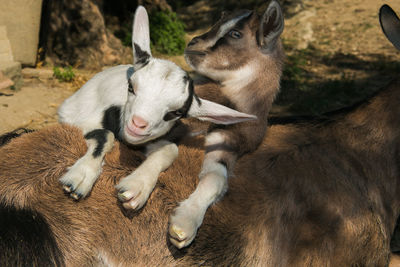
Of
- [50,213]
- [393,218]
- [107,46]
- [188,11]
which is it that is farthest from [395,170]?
[188,11]

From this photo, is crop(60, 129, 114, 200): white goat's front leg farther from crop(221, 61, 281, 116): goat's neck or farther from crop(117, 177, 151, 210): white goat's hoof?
crop(221, 61, 281, 116): goat's neck

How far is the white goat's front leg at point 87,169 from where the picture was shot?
2.38 metres

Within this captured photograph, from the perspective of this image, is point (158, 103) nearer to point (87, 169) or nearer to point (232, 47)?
point (87, 169)

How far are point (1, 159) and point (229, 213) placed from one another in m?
1.52

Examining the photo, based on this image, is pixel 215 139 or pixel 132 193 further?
pixel 215 139

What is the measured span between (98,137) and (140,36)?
81 cm

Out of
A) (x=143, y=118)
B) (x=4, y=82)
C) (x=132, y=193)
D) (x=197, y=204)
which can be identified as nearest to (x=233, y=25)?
(x=143, y=118)

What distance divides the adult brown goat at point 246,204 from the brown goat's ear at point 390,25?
0.44m

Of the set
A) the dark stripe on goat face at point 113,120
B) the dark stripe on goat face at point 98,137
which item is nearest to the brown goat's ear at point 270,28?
the dark stripe on goat face at point 113,120

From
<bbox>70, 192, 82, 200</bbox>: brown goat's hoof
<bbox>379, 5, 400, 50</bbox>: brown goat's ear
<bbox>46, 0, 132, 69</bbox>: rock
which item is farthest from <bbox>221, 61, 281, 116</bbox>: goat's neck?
<bbox>46, 0, 132, 69</bbox>: rock

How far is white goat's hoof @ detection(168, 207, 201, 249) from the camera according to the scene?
234cm

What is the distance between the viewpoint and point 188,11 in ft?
34.9

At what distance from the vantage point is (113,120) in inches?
121

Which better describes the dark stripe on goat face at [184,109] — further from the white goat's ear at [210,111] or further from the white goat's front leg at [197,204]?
the white goat's front leg at [197,204]
